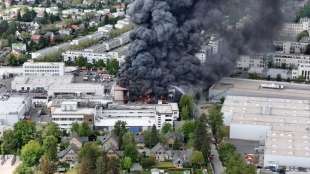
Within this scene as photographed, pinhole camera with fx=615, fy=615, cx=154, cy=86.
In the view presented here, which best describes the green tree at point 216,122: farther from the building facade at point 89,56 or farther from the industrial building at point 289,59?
the building facade at point 89,56

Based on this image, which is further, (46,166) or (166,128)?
(166,128)

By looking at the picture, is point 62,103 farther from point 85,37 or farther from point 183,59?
point 85,37

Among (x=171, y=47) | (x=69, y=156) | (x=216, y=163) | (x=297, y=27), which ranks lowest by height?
(x=216, y=163)

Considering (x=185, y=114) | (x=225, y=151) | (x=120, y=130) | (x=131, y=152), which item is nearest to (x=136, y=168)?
(x=131, y=152)

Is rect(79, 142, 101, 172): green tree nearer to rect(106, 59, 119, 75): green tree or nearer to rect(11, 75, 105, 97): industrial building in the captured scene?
rect(11, 75, 105, 97): industrial building

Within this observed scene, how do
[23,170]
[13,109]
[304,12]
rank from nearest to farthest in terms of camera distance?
[23,170] < [13,109] < [304,12]

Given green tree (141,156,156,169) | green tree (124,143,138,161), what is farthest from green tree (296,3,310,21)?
green tree (124,143,138,161)

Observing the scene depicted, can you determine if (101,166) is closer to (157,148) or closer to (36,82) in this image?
(157,148)

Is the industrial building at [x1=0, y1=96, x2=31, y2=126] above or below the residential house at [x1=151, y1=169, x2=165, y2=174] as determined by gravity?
above

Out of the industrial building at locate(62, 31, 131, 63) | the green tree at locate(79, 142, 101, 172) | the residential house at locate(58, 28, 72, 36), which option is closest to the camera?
the green tree at locate(79, 142, 101, 172)
